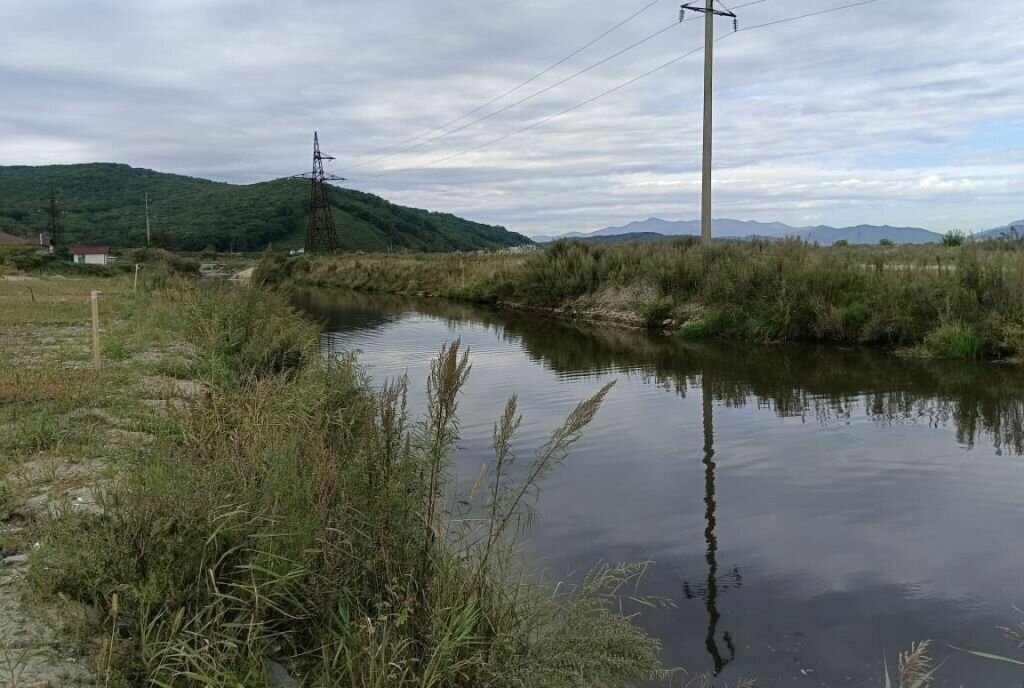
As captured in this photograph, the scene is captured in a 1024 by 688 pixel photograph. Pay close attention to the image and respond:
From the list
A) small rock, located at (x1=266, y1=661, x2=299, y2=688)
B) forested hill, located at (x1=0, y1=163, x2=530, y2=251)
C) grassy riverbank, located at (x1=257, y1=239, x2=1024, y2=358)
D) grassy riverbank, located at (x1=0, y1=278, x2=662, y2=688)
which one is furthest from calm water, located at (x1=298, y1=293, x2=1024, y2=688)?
forested hill, located at (x1=0, y1=163, x2=530, y2=251)

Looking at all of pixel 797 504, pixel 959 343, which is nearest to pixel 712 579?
pixel 797 504

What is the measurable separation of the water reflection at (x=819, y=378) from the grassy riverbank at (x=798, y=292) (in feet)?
2.34

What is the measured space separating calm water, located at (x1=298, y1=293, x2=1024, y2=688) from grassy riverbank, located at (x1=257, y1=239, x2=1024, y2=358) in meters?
1.49

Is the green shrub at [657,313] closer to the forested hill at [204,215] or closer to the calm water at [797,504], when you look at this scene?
the calm water at [797,504]

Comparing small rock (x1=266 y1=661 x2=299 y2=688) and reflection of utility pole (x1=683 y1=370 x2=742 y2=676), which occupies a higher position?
small rock (x1=266 y1=661 x2=299 y2=688)

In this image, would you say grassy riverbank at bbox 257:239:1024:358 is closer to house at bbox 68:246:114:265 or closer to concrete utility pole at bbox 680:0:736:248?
concrete utility pole at bbox 680:0:736:248

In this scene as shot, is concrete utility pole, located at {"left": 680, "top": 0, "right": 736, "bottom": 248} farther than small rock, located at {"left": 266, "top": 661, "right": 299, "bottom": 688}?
Yes

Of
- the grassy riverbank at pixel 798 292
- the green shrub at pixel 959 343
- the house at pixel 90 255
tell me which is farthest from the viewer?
the house at pixel 90 255

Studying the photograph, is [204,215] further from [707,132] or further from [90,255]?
[707,132]

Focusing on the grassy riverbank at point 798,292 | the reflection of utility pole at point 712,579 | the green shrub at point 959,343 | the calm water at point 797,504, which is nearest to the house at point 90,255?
the grassy riverbank at point 798,292

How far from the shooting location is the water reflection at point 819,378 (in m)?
9.43

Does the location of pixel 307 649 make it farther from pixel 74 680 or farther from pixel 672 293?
pixel 672 293

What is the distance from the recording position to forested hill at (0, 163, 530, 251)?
110750 millimetres

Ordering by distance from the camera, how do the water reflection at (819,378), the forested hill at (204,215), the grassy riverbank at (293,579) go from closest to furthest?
the grassy riverbank at (293,579) → the water reflection at (819,378) → the forested hill at (204,215)
